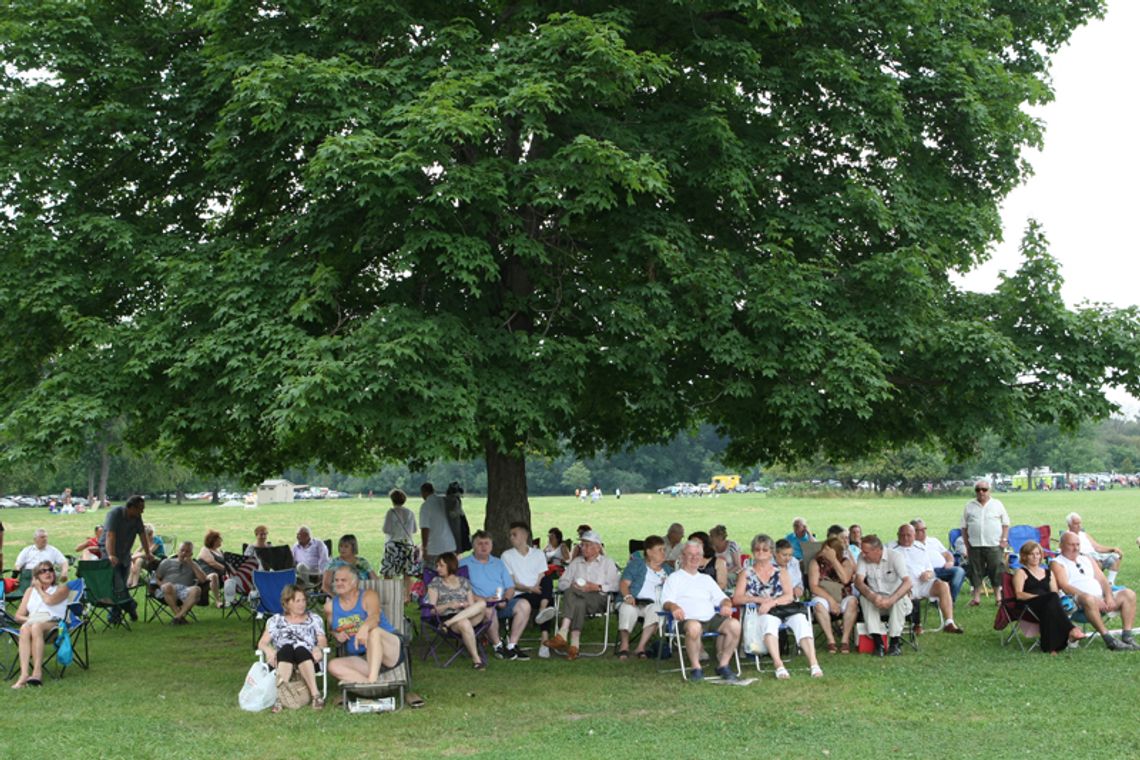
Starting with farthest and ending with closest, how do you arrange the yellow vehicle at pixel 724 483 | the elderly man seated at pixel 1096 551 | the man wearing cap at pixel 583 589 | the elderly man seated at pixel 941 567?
the yellow vehicle at pixel 724 483 → the elderly man seated at pixel 941 567 → the elderly man seated at pixel 1096 551 → the man wearing cap at pixel 583 589

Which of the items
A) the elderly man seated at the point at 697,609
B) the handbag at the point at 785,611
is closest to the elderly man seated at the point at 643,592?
the elderly man seated at the point at 697,609

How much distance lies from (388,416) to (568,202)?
2.82m

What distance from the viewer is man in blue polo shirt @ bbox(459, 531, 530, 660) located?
1195 cm

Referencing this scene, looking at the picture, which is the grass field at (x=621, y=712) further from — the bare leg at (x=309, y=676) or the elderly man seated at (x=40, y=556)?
the elderly man seated at (x=40, y=556)

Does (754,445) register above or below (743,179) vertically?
below

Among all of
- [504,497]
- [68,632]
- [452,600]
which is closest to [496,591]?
[452,600]

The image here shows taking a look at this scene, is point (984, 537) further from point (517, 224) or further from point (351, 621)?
point (351, 621)

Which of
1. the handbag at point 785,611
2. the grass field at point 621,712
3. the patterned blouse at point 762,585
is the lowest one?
the grass field at point 621,712

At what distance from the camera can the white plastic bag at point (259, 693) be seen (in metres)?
9.52

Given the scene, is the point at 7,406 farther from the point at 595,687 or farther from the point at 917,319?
the point at 917,319

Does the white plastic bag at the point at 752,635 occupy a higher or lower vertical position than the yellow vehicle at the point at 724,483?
higher

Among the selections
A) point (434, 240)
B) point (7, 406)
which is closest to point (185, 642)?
point (7, 406)

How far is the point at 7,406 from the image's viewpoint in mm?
12078

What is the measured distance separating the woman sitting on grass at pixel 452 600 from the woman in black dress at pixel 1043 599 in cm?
563
